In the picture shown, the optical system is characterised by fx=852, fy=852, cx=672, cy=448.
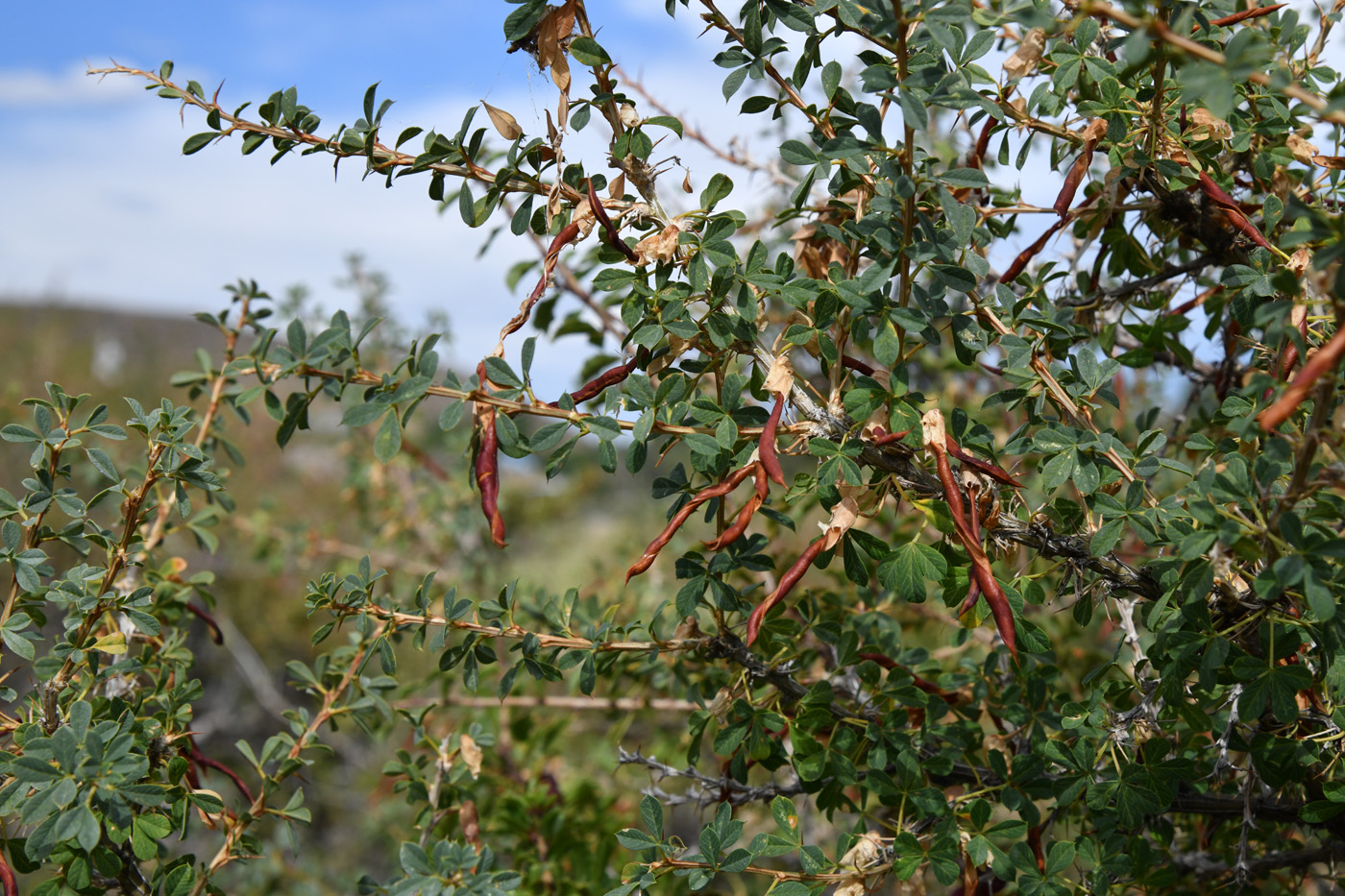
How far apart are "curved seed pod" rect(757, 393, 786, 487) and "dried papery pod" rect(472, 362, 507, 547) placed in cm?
28

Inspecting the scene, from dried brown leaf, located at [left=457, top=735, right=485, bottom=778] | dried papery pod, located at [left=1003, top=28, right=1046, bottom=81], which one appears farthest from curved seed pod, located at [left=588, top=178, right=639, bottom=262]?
dried brown leaf, located at [left=457, top=735, right=485, bottom=778]

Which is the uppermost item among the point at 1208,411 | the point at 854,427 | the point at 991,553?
the point at 1208,411

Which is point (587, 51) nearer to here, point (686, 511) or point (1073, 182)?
point (686, 511)

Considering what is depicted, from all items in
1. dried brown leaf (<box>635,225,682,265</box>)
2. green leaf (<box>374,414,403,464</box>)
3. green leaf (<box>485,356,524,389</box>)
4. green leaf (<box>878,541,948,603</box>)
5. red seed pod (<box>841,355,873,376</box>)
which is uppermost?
dried brown leaf (<box>635,225,682,265</box>)

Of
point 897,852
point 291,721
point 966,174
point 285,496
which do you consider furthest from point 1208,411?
point 285,496

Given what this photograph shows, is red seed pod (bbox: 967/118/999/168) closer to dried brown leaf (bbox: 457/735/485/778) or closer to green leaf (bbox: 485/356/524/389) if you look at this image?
green leaf (bbox: 485/356/524/389)

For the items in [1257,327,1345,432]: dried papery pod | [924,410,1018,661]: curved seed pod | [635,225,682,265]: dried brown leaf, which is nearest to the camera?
[1257,327,1345,432]: dried papery pod

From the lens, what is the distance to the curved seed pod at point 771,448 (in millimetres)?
867

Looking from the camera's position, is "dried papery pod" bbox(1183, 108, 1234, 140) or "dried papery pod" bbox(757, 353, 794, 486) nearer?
"dried papery pod" bbox(757, 353, 794, 486)

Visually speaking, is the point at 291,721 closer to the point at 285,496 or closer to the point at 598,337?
the point at 598,337

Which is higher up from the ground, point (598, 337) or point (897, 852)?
point (598, 337)

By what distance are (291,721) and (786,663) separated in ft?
2.39

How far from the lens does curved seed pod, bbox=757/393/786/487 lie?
867 mm

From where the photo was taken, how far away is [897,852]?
1017mm
